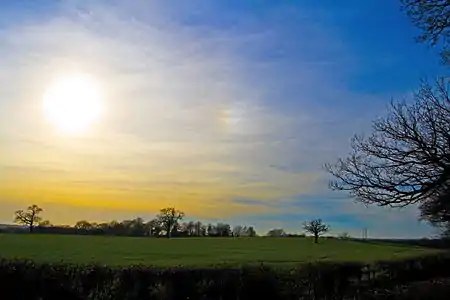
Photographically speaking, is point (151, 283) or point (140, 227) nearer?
Answer: point (151, 283)

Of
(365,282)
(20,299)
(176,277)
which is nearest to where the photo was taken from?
(20,299)

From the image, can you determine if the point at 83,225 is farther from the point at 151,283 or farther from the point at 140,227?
the point at 151,283

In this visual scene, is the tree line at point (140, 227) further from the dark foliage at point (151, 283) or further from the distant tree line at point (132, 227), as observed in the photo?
the dark foliage at point (151, 283)

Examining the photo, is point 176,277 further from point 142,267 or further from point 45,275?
point 45,275

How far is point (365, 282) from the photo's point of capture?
23484 millimetres

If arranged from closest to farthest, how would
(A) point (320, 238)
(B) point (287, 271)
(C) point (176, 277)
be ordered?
(C) point (176, 277) < (B) point (287, 271) < (A) point (320, 238)

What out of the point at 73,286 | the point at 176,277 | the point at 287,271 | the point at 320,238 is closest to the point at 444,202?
the point at 287,271

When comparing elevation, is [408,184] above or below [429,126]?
below

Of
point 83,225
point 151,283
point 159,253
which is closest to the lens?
point 151,283

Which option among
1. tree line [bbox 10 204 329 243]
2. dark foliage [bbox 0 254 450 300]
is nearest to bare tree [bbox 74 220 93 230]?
tree line [bbox 10 204 329 243]

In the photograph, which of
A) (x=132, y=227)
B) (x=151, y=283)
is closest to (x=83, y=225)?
(x=132, y=227)

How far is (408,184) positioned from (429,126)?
1.54 metres

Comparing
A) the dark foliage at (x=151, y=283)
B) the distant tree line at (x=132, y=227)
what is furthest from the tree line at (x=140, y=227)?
the dark foliage at (x=151, y=283)

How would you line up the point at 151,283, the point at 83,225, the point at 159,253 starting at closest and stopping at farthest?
the point at 151,283, the point at 159,253, the point at 83,225
